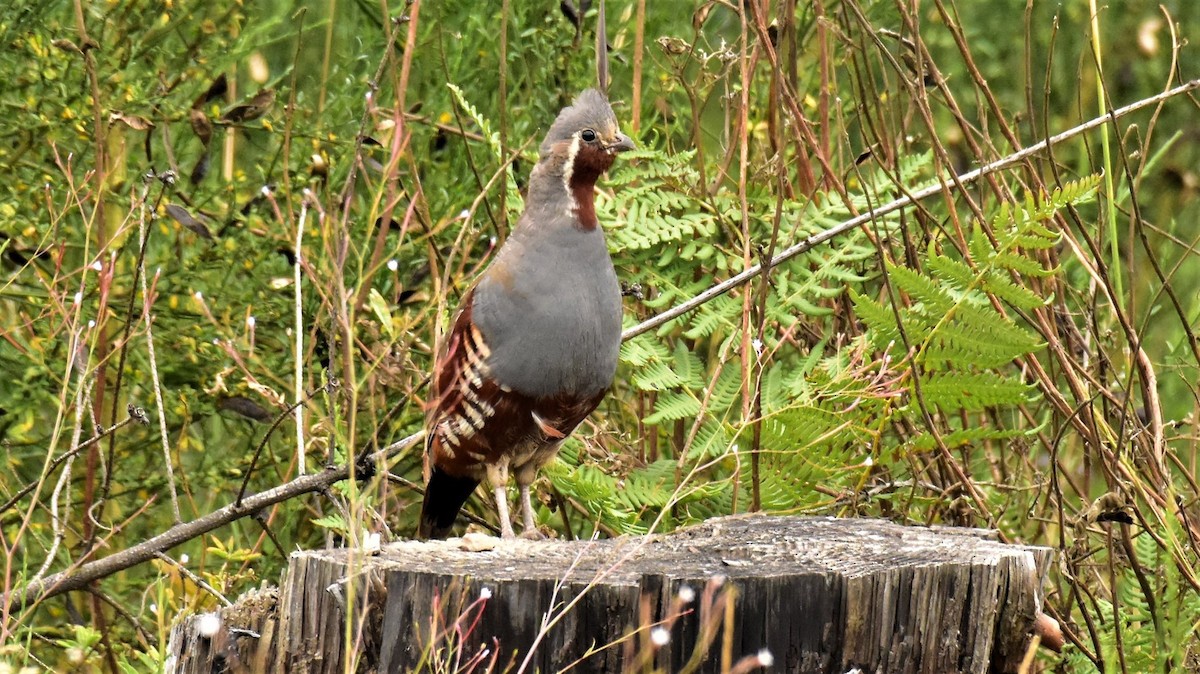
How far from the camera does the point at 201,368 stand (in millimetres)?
4891

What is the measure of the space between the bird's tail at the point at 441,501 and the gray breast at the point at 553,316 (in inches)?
21.9

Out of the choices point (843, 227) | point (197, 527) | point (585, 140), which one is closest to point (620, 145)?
point (585, 140)

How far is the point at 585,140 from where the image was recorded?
3.87 metres

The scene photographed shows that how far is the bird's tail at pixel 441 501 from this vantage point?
4.25 m

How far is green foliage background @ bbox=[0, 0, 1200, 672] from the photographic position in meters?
3.90

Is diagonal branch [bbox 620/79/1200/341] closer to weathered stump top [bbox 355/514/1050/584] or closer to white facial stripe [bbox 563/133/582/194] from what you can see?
white facial stripe [bbox 563/133/582/194]

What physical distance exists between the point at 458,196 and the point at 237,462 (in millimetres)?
1188

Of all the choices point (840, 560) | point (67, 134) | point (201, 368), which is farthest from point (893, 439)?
point (67, 134)

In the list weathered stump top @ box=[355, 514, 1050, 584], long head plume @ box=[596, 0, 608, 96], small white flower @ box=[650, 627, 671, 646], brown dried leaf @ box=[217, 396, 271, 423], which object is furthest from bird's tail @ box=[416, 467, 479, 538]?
small white flower @ box=[650, 627, 671, 646]

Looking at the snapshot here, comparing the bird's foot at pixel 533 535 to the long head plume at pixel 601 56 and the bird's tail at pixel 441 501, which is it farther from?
the long head plume at pixel 601 56

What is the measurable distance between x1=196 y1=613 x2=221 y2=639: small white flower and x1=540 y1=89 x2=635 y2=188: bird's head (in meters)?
1.51

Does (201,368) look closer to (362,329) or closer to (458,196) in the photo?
(362,329)

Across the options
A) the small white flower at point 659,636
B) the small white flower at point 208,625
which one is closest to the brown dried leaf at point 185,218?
the small white flower at point 208,625

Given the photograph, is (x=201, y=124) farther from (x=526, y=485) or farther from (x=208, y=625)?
(x=208, y=625)
